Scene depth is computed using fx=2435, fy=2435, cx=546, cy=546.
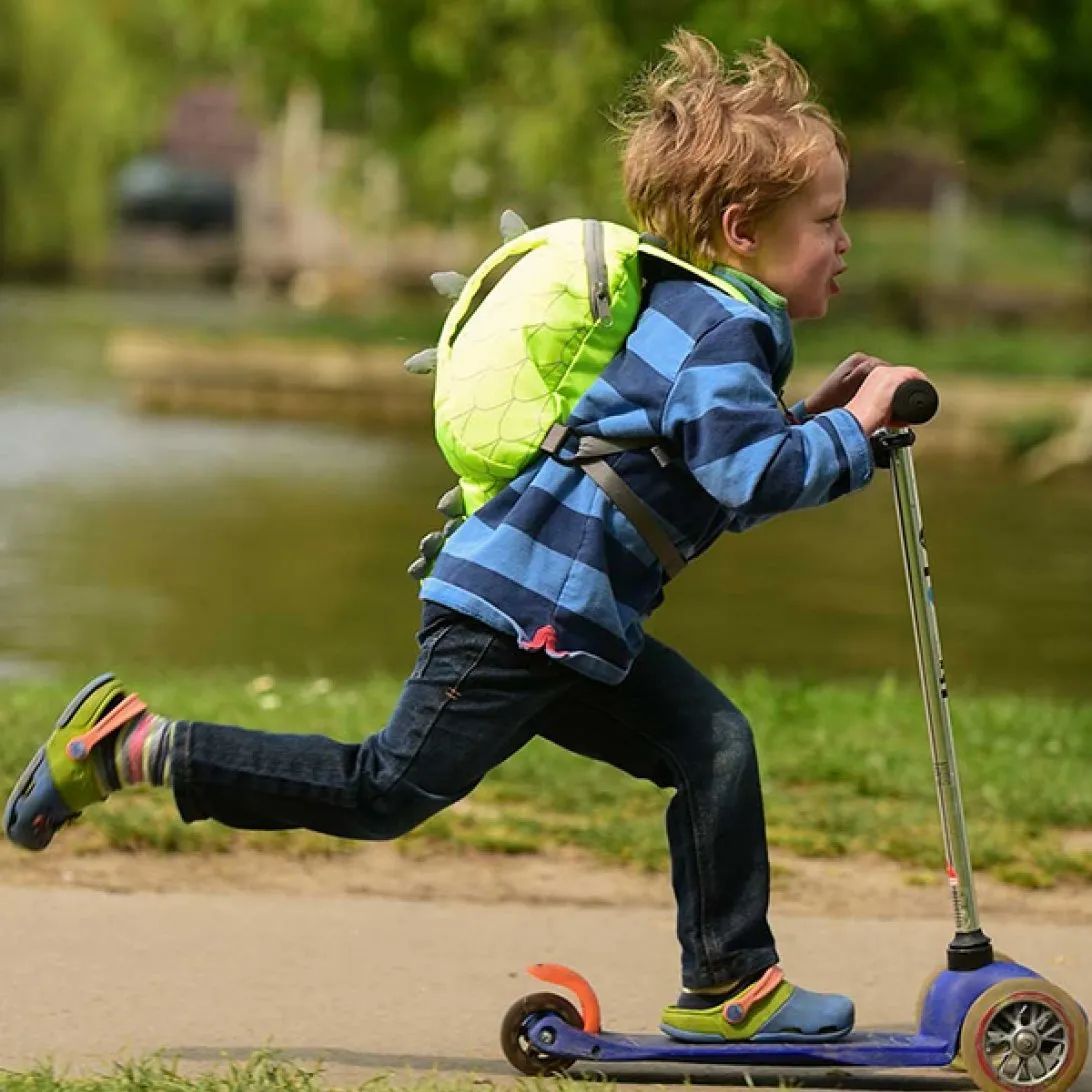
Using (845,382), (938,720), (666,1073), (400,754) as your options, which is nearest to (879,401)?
(845,382)

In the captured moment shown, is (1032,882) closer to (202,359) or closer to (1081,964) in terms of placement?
(1081,964)

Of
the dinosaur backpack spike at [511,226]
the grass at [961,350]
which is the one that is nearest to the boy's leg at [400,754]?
the dinosaur backpack spike at [511,226]

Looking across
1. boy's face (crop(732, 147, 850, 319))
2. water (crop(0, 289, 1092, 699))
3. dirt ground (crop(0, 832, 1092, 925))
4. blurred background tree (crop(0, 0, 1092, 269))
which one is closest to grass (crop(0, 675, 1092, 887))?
dirt ground (crop(0, 832, 1092, 925))

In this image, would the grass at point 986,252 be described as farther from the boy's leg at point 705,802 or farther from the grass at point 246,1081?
→ the grass at point 246,1081

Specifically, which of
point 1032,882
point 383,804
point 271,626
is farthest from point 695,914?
point 271,626

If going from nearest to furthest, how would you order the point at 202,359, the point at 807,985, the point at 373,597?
the point at 807,985 → the point at 373,597 → the point at 202,359

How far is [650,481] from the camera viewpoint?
3686 mm

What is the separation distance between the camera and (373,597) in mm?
11844

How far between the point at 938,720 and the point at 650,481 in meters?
0.61

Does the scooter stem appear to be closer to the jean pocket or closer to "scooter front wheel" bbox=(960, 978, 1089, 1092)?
"scooter front wheel" bbox=(960, 978, 1089, 1092)

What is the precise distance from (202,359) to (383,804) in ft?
64.8

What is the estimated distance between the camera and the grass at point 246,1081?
3555mm

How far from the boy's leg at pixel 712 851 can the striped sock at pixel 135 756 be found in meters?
0.61

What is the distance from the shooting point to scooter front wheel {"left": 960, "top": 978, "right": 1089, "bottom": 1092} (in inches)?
149
